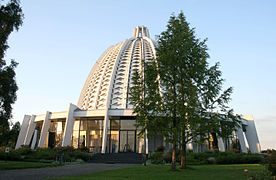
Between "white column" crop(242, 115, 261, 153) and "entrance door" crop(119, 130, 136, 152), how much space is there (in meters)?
22.6

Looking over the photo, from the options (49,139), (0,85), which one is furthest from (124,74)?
(0,85)

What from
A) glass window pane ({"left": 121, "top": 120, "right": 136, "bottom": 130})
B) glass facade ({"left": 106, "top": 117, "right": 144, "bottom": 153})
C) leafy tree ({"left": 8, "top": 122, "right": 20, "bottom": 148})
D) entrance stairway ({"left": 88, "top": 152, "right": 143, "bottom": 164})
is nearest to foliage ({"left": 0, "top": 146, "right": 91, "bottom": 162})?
entrance stairway ({"left": 88, "top": 152, "right": 143, "bottom": 164})

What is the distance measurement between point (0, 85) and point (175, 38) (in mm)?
13254

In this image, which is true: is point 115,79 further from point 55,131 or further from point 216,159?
point 216,159

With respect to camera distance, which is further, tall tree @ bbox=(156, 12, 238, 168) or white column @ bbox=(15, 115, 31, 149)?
white column @ bbox=(15, 115, 31, 149)

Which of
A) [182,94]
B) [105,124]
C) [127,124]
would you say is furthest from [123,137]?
[182,94]

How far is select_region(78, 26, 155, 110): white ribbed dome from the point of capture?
42531mm

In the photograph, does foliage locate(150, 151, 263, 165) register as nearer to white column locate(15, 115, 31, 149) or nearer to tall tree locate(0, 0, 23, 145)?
tall tree locate(0, 0, 23, 145)

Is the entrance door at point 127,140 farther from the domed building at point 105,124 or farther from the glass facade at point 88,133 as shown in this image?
the glass facade at point 88,133

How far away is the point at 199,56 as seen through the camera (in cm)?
1495

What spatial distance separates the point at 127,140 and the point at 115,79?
15440 millimetres

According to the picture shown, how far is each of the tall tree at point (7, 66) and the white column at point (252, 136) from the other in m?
40.0

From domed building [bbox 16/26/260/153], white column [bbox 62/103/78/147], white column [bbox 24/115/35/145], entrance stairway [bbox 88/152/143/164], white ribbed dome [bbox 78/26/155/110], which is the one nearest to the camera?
entrance stairway [bbox 88/152/143/164]

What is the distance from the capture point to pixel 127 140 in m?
35.0
